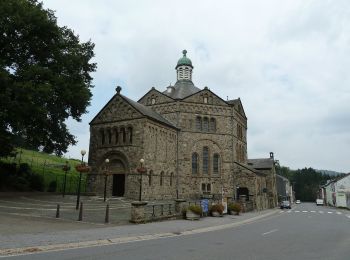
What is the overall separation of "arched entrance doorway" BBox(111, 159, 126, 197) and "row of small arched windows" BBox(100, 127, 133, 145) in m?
2.13

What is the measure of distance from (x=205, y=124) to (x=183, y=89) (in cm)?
723

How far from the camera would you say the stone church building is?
121ft

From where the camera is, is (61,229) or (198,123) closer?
(61,229)

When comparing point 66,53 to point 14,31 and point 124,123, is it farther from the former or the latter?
point 124,123

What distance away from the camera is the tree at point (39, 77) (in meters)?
25.6

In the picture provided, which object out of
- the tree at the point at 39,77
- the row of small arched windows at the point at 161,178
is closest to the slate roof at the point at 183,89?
the row of small arched windows at the point at 161,178

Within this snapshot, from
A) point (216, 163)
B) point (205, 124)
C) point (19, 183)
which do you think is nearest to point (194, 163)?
point (216, 163)

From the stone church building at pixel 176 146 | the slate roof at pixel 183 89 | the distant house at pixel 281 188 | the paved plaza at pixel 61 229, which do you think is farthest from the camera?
the distant house at pixel 281 188

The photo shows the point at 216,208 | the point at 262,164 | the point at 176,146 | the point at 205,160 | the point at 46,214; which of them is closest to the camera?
the point at 46,214

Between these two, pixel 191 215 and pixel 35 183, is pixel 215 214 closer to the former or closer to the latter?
pixel 191 215

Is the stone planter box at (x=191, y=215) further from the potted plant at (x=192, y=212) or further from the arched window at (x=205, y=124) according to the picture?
the arched window at (x=205, y=124)

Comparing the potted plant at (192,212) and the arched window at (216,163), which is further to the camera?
the arched window at (216,163)

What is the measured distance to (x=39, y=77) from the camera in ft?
90.5

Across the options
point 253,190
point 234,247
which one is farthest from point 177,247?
point 253,190
